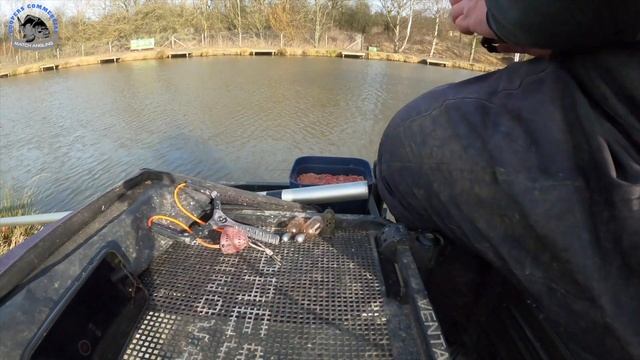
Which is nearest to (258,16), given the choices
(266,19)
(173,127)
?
(266,19)

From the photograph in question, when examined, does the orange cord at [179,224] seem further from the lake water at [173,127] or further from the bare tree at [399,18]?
the bare tree at [399,18]

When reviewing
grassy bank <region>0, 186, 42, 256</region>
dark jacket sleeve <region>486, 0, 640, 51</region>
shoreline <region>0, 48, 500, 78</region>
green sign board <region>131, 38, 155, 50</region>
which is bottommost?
grassy bank <region>0, 186, 42, 256</region>

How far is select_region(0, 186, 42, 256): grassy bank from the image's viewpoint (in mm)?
3154

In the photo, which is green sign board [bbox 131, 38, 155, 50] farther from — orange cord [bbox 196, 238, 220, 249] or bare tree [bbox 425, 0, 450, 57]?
orange cord [bbox 196, 238, 220, 249]

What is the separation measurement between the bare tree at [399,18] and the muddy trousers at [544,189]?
26.3 meters

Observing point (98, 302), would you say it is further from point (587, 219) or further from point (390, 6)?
point (390, 6)

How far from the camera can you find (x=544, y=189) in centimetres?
92

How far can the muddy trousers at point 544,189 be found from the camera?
842 millimetres

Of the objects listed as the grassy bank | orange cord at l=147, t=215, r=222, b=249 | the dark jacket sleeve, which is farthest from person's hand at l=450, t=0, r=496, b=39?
the grassy bank

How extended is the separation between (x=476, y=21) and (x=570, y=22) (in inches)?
12.9

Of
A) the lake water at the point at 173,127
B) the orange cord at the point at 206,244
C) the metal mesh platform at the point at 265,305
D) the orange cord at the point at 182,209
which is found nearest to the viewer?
the metal mesh platform at the point at 265,305

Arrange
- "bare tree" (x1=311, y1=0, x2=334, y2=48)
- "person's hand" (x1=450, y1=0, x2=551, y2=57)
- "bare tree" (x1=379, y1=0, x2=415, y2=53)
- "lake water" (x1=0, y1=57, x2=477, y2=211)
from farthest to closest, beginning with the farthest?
"bare tree" (x1=379, y1=0, x2=415, y2=53), "bare tree" (x1=311, y1=0, x2=334, y2=48), "lake water" (x1=0, y1=57, x2=477, y2=211), "person's hand" (x1=450, y1=0, x2=551, y2=57)

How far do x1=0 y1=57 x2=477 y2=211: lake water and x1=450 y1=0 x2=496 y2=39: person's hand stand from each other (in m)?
4.01

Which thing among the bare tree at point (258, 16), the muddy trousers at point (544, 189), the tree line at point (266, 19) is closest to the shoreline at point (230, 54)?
the tree line at point (266, 19)
